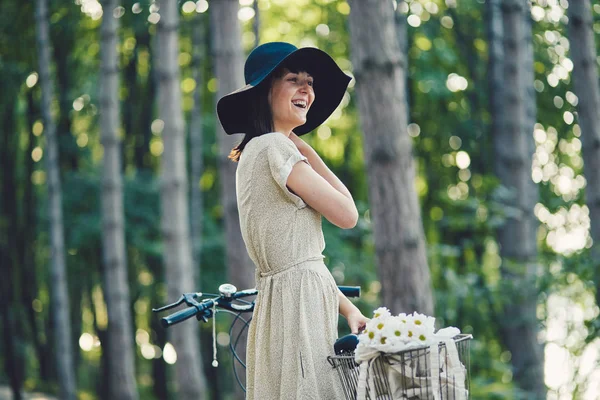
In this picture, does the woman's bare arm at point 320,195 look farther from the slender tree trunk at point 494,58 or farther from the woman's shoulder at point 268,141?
the slender tree trunk at point 494,58

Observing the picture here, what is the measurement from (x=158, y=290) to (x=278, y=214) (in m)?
16.6

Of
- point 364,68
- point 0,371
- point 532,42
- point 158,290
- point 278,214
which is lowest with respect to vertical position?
point 0,371

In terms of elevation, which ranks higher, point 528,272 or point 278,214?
point 278,214

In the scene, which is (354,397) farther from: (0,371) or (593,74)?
(0,371)

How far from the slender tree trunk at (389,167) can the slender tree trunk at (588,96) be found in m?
2.11

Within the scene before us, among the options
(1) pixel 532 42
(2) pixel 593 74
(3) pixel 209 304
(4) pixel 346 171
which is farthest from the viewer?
(4) pixel 346 171

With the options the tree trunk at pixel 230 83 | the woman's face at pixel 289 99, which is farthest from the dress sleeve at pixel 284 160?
the tree trunk at pixel 230 83

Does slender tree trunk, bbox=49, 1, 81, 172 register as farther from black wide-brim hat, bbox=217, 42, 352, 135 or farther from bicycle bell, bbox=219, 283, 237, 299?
bicycle bell, bbox=219, 283, 237, 299

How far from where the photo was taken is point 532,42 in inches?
581

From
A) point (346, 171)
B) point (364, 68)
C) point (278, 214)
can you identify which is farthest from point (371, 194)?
point (346, 171)

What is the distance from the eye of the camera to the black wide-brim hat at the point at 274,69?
11.3 ft

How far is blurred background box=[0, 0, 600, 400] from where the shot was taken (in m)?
7.81

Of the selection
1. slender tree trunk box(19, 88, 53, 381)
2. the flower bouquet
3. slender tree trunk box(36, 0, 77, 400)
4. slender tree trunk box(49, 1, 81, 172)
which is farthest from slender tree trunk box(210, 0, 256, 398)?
slender tree trunk box(19, 88, 53, 381)

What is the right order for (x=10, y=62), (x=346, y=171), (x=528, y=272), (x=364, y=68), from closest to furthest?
(x=364, y=68), (x=528, y=272), (x=10, y=62), (x=346, y=171)
